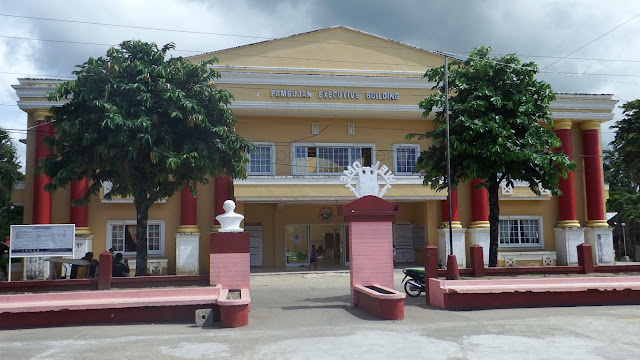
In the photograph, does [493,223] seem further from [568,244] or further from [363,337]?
[568,244]

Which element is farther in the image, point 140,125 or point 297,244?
point 297,244

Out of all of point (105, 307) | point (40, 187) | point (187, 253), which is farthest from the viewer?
point (187, 253)

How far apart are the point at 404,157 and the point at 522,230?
6.88 m

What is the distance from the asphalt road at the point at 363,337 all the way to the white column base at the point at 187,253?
416 inches

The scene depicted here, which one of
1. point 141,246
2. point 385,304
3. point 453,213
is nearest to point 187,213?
point 141,246

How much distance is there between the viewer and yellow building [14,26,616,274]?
2269 centimetres

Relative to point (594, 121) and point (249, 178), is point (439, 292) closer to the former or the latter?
point (249, 178)

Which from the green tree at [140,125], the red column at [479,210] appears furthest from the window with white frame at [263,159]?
the red column at [479,210]

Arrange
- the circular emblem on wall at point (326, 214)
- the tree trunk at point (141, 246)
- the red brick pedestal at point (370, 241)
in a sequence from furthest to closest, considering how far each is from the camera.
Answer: the circular emblem on wall at point (326, 214) < the tree trunk at point (141, 246) < the red brick pedestal at point (370, 241)

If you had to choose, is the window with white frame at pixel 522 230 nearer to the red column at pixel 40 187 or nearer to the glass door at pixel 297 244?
the glass door at pixel 297 244

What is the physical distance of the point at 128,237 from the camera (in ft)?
75.4

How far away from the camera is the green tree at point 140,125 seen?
13.0m

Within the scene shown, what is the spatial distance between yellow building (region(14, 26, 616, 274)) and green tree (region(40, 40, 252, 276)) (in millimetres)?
7770

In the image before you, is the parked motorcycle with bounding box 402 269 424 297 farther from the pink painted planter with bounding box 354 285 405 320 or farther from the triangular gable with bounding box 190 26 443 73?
the triangular gable with bounding box 190 26 443 73
